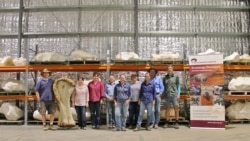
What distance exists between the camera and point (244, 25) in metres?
15.0

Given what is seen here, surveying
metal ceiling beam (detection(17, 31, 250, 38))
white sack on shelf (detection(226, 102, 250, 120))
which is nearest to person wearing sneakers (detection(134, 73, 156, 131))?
white sack on shelf (detection(226, 102, 250, 120))

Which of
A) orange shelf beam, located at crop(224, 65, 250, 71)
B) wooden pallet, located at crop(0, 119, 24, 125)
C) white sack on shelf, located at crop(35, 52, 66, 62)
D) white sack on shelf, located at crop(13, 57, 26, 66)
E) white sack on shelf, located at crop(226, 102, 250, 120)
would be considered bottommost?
wooden pallet, located at crop(0, 119, 24, 125)

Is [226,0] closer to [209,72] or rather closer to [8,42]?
[209,72]

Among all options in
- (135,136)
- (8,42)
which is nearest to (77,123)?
(135,136)

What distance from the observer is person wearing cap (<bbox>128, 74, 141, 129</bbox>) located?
10.6 meters

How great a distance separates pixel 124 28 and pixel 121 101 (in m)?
5.40

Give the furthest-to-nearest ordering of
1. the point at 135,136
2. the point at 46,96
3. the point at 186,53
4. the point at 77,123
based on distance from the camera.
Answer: the point at 186,53 → the point at 77,123 → the point at 46,96 → the point at 135,136

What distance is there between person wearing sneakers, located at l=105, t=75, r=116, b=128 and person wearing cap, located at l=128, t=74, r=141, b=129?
0.61 meters

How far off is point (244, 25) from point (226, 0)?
146cm

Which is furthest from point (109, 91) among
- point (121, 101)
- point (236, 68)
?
point (236, 68)

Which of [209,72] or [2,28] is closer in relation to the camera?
[209,72]

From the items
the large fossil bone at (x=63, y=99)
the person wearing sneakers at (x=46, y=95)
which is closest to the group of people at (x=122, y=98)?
the person wearing sneakers at (x=46, y=95)

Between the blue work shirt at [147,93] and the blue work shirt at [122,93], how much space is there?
43 cm

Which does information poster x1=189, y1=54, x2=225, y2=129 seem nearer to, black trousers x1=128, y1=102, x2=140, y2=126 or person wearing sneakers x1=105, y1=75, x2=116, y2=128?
black trousers x1=128, y1=102, x2=140, y2=126
